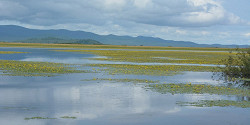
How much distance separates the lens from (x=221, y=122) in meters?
13.7

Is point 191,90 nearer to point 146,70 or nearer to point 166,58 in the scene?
point 146,70

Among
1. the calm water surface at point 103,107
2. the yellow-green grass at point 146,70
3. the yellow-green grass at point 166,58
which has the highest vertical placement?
the yellow-green grass at point 166,58

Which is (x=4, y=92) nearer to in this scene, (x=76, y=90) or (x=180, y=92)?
(x=76, y=90)

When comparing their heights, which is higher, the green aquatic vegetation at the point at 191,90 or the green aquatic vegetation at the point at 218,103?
the green aquatic vegetation at the point at 191,90

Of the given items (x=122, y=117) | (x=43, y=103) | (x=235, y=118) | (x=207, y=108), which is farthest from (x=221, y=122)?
(x=43, y=103)

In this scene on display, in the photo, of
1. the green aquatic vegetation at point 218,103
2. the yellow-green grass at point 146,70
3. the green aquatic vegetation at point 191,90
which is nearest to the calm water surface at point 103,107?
the green aquatic vegetation at point 218,103

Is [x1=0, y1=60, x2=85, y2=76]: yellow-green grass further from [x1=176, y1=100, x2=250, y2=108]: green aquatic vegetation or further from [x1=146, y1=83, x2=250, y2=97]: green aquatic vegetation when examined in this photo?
[x1=176, y1=100, x2=250, y2=108]: green aquatic vegetation

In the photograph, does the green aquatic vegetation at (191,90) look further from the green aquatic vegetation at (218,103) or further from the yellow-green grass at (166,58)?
the yellow-green grass at (166,58)

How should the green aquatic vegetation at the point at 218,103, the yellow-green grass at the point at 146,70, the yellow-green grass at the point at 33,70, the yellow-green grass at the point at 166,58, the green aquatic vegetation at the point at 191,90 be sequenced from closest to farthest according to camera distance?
1. the green aquatic vegetation at the point at 218,103
2. the green aquatic vegetation at the point at 191,90
3. the yellow-green grass at the point at 33,70
4. the yellow-green grass at the point at 146,70
5. the yellow-green grass at the point at 166,58

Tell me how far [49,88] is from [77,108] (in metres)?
6.64

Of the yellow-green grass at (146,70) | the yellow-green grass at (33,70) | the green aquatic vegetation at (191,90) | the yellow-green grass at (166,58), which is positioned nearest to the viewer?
the green aquatic vegetation at (191,90)

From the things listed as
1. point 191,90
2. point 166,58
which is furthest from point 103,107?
point 166,58

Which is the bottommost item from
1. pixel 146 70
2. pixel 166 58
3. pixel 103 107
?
pixel 103 107

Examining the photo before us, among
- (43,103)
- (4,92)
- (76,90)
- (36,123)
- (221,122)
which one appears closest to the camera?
(36,123)
